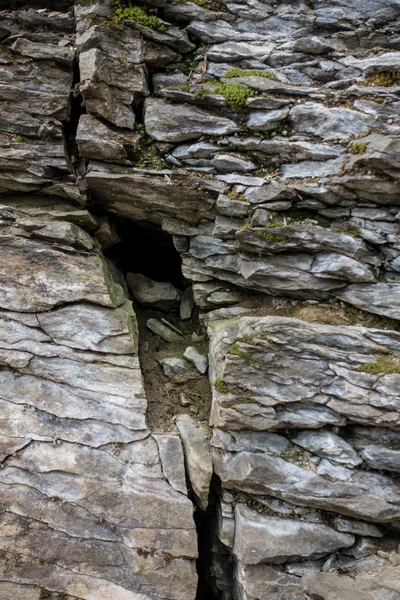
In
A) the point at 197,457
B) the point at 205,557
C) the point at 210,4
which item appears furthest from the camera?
the point at 210,4

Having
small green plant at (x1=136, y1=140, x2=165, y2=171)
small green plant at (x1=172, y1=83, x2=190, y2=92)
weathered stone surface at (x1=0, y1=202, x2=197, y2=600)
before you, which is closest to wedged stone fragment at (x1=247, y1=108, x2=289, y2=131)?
small green plant at (x1=172, y1=83, x2=190, y2=92)

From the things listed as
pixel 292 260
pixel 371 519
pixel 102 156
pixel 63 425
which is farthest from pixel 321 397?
pixel 102 156

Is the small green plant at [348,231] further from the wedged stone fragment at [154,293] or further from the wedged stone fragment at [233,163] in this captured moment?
the wedged stone fragment at [154,293]

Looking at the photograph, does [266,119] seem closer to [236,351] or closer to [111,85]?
[111,85]

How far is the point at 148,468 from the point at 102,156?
6250 mm

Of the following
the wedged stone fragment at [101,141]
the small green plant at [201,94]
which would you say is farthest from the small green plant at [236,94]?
the wedged stone fragment at [101,141]

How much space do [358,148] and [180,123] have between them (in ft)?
11.8

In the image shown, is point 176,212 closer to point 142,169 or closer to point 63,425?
point 142,169

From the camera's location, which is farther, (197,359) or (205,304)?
(205,304)

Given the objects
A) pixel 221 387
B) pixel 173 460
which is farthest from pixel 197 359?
pixel 173 460

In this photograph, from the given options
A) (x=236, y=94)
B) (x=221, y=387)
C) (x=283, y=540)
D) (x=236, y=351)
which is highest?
(x=236, y=94)

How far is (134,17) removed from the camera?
8445mm

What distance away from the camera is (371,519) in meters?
6.56

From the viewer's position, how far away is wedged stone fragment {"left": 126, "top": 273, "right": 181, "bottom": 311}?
10039 mm
